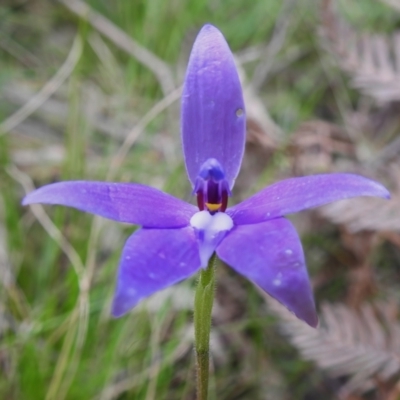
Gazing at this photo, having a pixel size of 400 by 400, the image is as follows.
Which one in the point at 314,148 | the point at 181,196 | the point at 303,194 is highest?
the point at 314,148

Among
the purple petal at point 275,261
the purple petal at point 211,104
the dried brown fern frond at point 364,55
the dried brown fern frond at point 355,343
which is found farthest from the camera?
the dried brown fern frond at point 364,55

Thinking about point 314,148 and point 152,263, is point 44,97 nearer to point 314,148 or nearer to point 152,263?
point 314,148

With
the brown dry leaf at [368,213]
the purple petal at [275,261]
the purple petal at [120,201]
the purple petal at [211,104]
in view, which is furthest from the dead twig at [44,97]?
the purple petal at [275,261]

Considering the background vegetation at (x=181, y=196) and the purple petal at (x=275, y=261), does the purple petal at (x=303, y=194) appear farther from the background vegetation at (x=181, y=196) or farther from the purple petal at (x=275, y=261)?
the background vegetation at (x=181, y=196)

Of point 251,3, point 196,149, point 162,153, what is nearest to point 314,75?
point 251,3

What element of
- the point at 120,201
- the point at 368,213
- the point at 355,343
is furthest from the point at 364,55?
the point at 120,201

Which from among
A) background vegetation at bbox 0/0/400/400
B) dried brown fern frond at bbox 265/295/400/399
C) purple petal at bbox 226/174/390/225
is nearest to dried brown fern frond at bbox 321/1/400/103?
background vegetation at bbox 0/0/400/400

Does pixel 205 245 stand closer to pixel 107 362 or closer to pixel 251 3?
pixel 107 362
